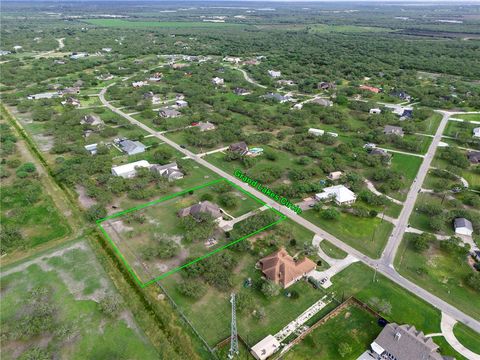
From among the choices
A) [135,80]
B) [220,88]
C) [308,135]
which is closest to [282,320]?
[308,135]

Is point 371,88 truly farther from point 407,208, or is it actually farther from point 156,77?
point 156,77

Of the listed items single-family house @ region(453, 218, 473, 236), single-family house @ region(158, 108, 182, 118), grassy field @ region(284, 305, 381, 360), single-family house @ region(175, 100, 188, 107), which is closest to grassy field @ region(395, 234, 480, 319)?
single-family house @ region(453, 218, 473, 236)

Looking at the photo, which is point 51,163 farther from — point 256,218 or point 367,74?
point 367,74

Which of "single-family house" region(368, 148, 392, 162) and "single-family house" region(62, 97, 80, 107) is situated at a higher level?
"single-family house" region(368, 148, 392, 162)

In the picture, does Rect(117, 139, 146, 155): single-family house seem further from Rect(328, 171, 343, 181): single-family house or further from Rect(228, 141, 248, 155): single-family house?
Rect(328, 171, 343, 181): single-family house

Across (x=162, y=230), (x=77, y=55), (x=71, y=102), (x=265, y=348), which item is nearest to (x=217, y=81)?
(x=71, y=102)
